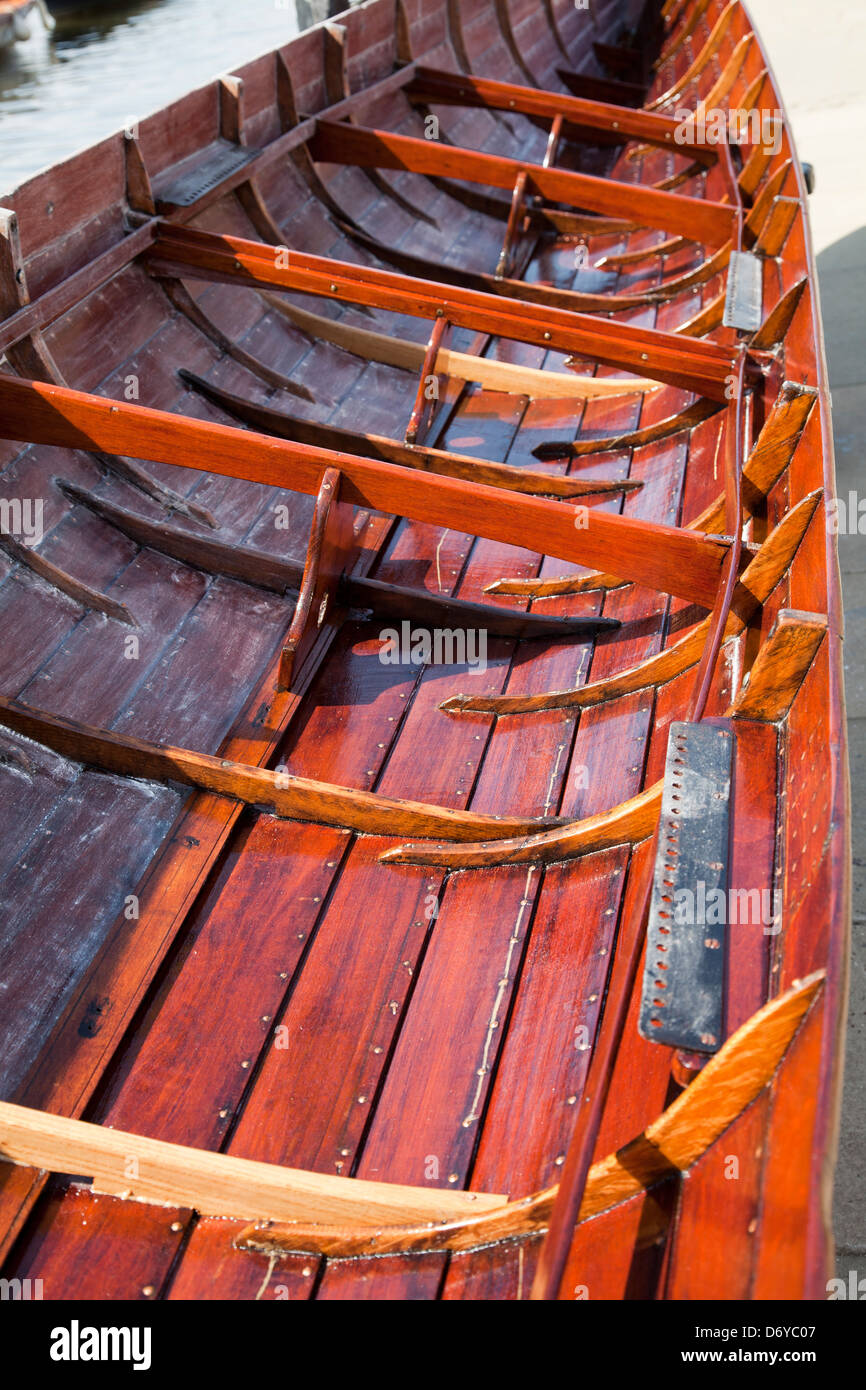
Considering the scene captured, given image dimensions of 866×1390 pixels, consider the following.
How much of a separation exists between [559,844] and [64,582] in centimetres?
173

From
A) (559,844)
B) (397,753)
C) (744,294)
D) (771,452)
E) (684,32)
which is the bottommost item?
(559,844)

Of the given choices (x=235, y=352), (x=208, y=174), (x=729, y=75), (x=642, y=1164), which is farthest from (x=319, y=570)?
(x=729, y=75)

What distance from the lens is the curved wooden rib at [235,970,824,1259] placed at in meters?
1.60

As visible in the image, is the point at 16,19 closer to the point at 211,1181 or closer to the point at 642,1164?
the point at 211,1181

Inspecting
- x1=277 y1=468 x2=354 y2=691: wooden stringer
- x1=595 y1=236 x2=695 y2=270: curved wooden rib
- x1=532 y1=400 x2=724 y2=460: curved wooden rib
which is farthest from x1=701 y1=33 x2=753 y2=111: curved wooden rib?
x1=277 y1=468 x2=354 y2=691: wooden stringer

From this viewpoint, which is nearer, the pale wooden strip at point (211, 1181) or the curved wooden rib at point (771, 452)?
the pale wooden strip at point (211, 1181)

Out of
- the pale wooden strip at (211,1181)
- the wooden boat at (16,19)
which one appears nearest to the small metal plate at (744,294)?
the pale wooden strip at (211,1181)

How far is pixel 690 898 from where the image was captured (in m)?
1.92

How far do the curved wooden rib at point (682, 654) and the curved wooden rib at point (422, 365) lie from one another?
1870mm

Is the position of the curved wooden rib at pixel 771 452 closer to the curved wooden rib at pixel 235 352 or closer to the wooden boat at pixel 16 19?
the curved wooden rib at pixel 235 352

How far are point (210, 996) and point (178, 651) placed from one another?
3.91 feet

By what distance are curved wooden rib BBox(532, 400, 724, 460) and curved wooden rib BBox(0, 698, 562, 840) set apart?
2149mm

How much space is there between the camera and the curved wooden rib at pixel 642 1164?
1602 millimetres
